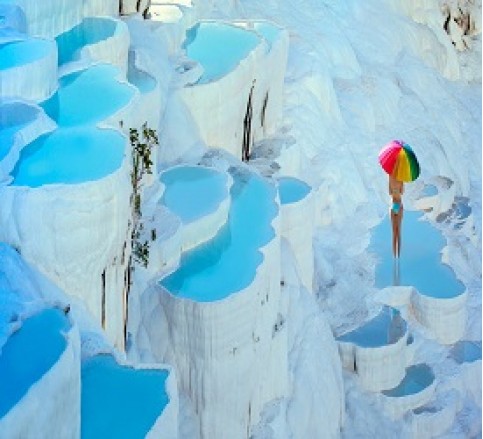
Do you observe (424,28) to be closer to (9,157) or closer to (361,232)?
(361,232)

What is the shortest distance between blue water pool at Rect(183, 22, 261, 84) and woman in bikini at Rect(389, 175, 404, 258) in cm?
294

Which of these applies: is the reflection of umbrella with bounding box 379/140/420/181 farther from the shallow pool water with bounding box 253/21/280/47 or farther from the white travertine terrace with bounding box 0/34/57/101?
the white travertine terrace with bounding box 0/34/57/101

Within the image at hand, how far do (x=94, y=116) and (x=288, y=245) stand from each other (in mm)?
3635

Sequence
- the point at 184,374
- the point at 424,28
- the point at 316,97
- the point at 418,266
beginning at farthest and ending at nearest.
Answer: the point at 424,28 → the point at 316,97 → the point at 418,266 → the point at 184,374

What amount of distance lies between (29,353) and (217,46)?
9.23 meters

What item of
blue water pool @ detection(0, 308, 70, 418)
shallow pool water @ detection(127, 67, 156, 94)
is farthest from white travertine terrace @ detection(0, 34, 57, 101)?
blue water pool @ detection(0, 308, 70, 418)

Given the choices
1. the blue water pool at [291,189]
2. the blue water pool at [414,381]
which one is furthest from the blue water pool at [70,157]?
the blue water pool at [414,381]

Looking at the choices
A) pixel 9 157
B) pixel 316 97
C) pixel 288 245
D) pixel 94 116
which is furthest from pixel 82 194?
pixel 316 97

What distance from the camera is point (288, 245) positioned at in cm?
1163

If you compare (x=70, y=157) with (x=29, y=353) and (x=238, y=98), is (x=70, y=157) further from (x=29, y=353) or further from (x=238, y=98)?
(x=238, y=98)

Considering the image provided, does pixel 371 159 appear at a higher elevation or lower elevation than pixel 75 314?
lower

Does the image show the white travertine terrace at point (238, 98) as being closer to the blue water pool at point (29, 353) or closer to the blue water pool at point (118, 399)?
the blue water pool at point (118, 399)

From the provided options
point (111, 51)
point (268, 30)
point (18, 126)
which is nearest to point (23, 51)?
point (18, 126)

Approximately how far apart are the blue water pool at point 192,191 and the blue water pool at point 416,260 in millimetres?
3980
